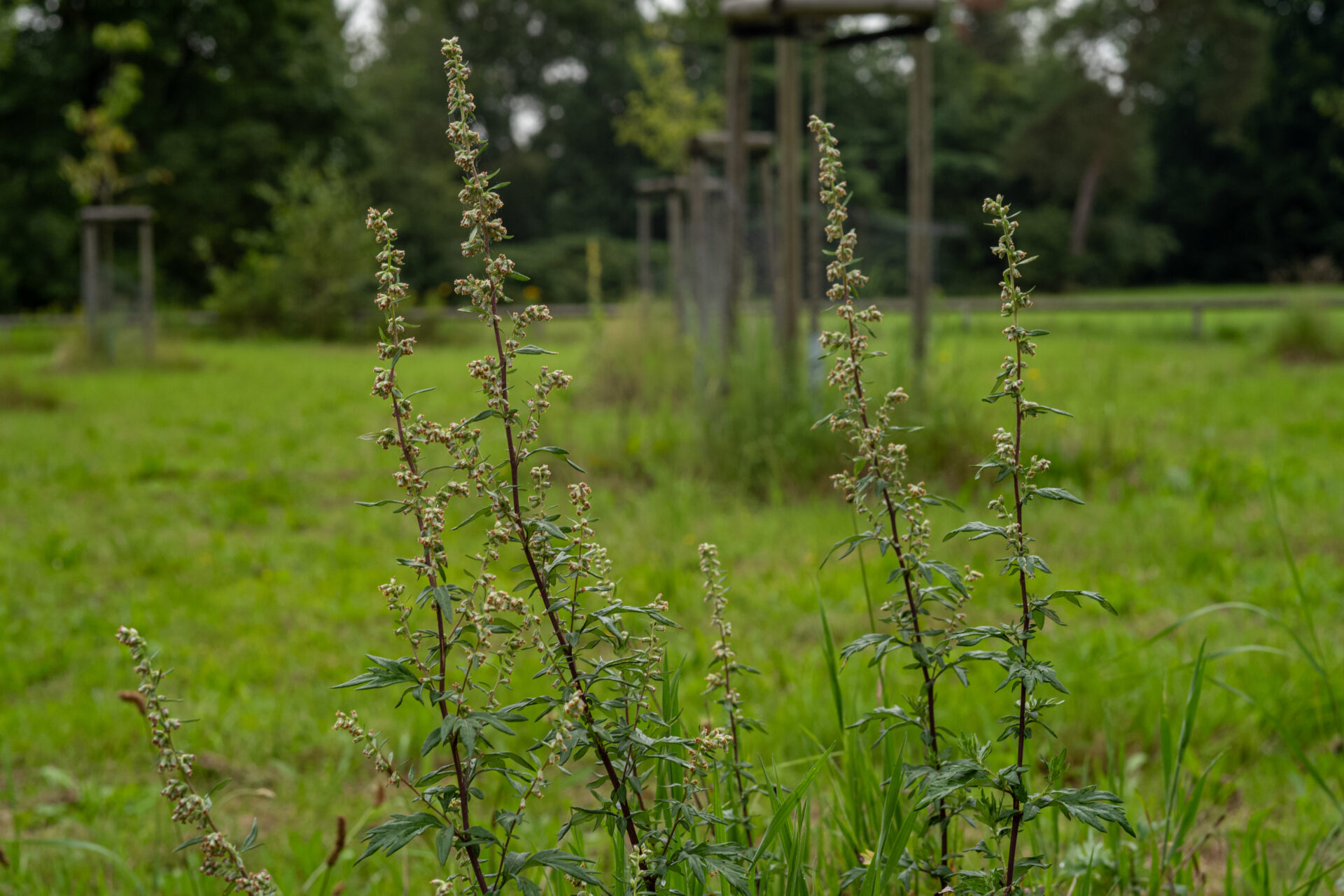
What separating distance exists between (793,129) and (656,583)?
262 centimetres

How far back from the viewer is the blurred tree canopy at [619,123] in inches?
938

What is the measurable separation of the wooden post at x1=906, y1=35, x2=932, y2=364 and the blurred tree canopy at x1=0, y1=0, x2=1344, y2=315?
16011 mm

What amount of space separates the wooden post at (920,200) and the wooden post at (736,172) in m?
0.89

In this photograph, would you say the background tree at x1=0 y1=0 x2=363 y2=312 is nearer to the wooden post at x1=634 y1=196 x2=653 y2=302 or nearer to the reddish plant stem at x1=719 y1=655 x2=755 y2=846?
the wooden post at x1=634 y1=196 x2=653 y2=302

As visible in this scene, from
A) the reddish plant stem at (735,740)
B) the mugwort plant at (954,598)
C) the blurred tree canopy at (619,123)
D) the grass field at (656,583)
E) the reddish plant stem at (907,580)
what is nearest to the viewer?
the mugwort plant at (954,598)

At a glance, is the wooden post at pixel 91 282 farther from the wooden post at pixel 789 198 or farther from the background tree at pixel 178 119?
the wooden post at pixel 789 198

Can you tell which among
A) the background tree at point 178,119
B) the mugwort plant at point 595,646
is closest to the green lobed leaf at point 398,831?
the mugwort plant at point 595,646

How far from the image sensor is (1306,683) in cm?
254

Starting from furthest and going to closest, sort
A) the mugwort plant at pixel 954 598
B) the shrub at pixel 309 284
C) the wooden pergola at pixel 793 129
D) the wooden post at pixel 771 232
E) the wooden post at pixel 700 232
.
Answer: the shrub at pixel 309 284, the wooden post at pixel 700 232, the wooden post at pixel 771 232, the wooden pergola at pixel 793 129, the mugwort plant at pixel 954 598

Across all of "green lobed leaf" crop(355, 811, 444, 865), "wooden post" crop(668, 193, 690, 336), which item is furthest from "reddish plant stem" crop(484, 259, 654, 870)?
"wooden post" crop(668, 193, 690, 336)

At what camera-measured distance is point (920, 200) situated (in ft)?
17.7

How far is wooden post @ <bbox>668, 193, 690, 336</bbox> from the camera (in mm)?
9438

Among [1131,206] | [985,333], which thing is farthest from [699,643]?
[1131,206]

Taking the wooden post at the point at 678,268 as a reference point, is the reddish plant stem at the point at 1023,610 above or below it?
below
